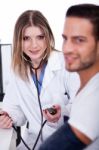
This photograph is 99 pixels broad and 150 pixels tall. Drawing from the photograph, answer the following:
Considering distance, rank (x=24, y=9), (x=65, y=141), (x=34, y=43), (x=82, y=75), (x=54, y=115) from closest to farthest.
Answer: (x=65, y=141) < (x=82, y=75) < (x=54, y=115) < (x=34, y=43) < (x=24, y=9)

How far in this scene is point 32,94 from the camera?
148cm

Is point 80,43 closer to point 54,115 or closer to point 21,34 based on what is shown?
point 54,115

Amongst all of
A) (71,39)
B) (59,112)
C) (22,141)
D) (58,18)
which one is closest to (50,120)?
(59,112)

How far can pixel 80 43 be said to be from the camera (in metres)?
0.79

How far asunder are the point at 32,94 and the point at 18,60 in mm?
192

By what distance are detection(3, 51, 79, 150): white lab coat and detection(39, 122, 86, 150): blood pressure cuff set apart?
0.68m

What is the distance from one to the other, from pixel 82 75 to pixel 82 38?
0.38 feet

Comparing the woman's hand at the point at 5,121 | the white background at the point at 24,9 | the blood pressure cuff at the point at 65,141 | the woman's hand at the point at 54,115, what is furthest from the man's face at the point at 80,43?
the white background at the point at 24,9

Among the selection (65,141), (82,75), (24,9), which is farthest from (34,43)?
(24,9)

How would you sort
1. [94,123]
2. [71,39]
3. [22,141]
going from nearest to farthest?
[94,123]
[71,39]
[22,141]

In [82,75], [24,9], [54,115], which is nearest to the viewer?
[82,75]

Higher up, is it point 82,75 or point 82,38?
point 82,38

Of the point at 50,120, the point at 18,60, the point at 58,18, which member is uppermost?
the point at 58,18

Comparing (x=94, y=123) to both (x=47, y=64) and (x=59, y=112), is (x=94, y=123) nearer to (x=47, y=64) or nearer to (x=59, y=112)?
(x=59, y=112)
